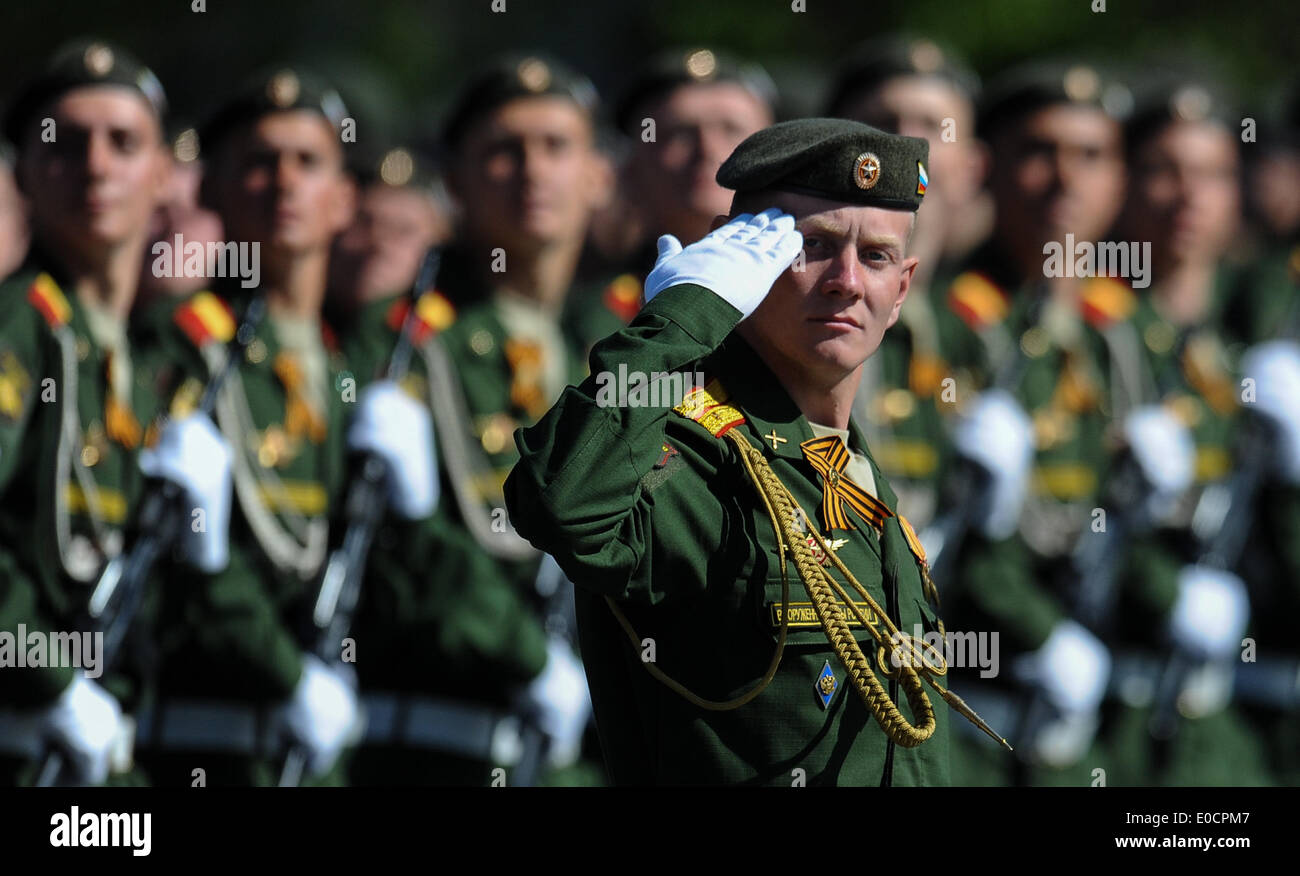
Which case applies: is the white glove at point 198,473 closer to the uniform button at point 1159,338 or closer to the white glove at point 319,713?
the white glove at point 319,713

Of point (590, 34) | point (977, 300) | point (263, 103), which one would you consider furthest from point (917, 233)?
point (590, 34)

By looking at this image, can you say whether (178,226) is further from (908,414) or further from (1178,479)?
(1178,479)

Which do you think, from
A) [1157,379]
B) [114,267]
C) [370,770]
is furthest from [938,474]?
[114,267]

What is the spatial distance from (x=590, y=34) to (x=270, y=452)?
1123 centimetres

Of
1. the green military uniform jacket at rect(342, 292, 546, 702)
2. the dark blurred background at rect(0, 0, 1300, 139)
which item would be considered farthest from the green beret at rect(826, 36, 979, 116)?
the dark blurred background at rect(0, 0, 1300, 139)

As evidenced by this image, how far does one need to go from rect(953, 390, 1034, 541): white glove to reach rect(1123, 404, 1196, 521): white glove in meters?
0.55

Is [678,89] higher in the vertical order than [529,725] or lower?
higher

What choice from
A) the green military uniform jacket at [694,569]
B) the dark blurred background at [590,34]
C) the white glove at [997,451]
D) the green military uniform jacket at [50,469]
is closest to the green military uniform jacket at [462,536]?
the green military uniform jacket at [50,469]

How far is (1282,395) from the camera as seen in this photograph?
8.70 m

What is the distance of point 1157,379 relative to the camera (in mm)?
8773

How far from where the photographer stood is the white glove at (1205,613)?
8.50m

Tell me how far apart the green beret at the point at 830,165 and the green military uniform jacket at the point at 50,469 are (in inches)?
112
